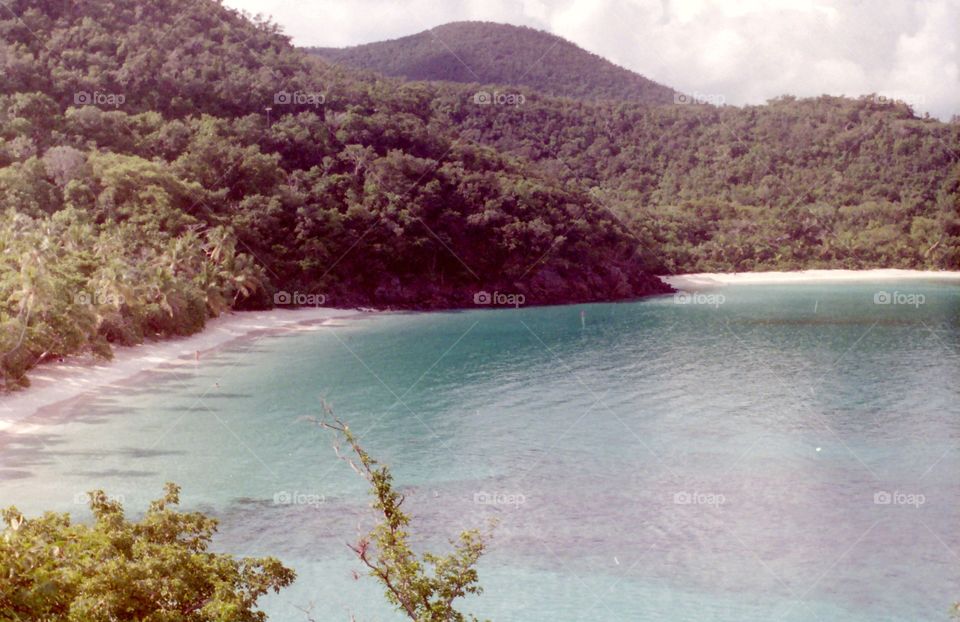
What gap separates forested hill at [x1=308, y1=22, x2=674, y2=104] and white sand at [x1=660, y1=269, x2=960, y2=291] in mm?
80408

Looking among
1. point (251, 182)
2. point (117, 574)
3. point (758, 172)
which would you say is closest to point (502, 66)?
point (758, 172)

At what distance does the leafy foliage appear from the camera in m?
10.2

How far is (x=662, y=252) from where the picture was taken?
370ft

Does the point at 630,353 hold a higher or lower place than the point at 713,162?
lower

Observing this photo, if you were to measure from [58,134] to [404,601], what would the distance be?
6765cm

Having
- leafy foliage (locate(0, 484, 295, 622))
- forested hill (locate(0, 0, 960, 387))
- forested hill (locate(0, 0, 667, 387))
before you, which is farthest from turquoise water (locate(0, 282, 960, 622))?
forested hill (locate(0, 0, 667, 387))

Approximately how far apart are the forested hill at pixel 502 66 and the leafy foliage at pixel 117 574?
177741 millimetres

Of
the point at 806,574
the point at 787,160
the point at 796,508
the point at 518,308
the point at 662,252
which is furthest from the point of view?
the point at 787,160

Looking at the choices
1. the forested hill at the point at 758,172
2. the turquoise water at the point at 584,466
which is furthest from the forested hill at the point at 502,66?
the turquoise water at the point at 584,466

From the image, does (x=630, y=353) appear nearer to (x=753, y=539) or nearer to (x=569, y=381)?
(x=569, y=381)

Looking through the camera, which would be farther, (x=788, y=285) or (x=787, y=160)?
(x=787, y=160)

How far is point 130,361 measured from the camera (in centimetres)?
4403

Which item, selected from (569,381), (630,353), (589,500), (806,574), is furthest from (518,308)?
(806,574)

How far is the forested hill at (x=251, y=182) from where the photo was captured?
201 ft
